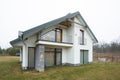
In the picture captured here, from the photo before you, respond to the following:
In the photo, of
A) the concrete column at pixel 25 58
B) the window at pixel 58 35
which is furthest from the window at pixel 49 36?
the concrete column at pixel 25 58

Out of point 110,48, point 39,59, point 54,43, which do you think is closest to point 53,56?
point 54,43

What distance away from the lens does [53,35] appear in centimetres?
1511

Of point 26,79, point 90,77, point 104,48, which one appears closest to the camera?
point 26,79

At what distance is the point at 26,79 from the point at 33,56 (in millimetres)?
3753

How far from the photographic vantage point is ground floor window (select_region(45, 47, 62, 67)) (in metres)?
14.8

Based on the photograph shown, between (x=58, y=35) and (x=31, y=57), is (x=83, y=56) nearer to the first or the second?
(x=58, y=35)

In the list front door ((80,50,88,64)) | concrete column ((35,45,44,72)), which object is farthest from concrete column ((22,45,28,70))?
front door ((80,50,88,64))

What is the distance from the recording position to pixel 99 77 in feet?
37.3

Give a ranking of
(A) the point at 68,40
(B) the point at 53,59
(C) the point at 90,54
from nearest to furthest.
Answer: (B) the point at 53,59, (A) the point at 68,40, (C) the point at 90,54

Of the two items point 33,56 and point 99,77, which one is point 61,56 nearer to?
point 33,56

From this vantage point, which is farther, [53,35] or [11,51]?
[11,51]

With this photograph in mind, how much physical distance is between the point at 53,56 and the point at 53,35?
2.28m

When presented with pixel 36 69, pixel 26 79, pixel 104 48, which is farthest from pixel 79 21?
pixel 104 48

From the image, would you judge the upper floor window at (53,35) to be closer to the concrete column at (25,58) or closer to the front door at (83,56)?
the concrete column at (25,58)
